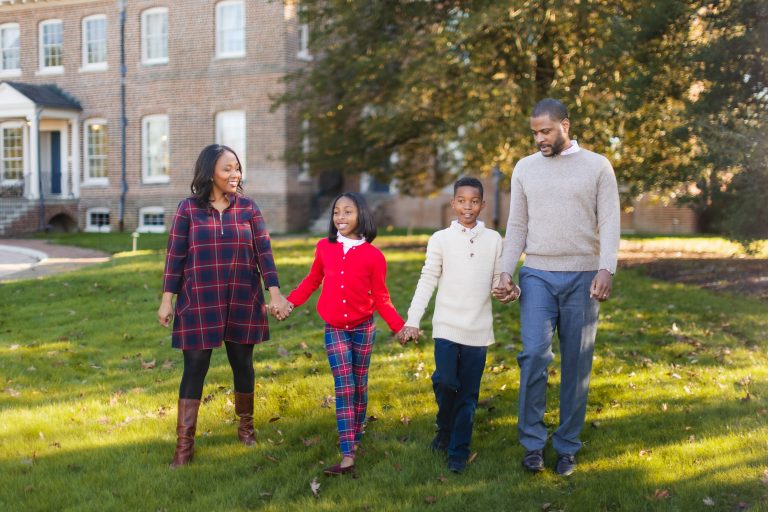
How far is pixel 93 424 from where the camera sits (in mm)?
5789

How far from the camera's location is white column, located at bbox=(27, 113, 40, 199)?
87.9 feet

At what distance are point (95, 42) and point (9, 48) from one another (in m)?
3.91

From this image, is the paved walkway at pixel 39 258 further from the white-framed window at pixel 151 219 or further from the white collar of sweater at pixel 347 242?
the white collar of sweater at pixel 347 242

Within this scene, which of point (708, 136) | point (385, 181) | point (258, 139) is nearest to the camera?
point (708, 136)

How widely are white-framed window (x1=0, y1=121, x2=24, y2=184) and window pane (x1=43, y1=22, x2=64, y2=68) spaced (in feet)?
8.03

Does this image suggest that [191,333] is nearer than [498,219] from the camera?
Yes

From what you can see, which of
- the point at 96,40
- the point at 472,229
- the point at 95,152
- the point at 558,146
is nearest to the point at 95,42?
the point at 96,40

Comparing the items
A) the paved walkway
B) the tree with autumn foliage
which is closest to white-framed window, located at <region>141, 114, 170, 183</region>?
the paved walkway

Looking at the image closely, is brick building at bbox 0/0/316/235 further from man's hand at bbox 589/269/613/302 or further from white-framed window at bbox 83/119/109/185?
man's hand at bbox 589/269/613/302

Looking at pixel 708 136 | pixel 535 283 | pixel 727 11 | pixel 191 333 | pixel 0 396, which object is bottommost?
pixel 0 396

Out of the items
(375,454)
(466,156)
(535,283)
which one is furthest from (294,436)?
(466,156)

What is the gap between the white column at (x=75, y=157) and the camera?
28.2 m

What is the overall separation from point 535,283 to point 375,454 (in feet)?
4.78

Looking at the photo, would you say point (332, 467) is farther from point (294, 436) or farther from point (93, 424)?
point (93, 424)
